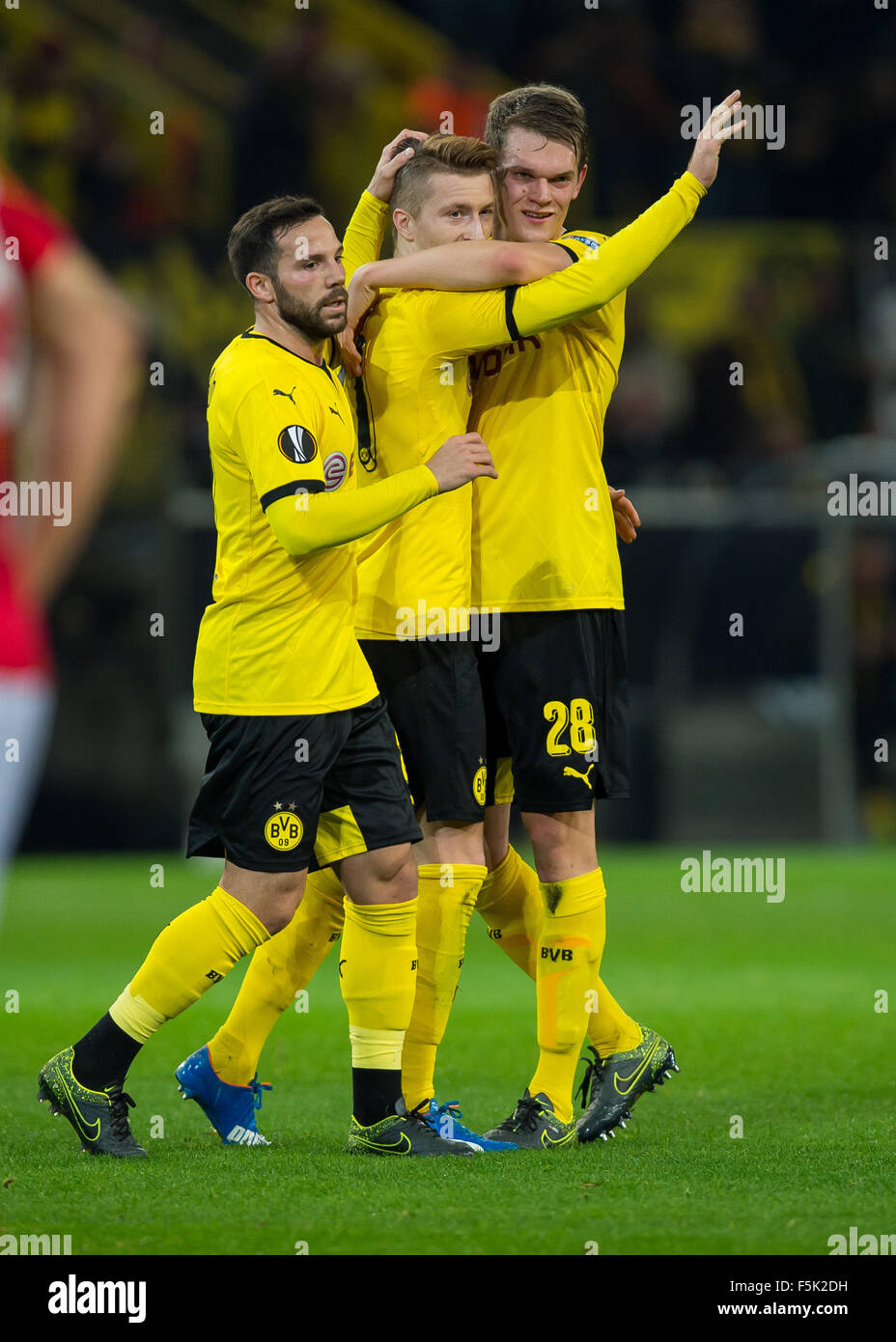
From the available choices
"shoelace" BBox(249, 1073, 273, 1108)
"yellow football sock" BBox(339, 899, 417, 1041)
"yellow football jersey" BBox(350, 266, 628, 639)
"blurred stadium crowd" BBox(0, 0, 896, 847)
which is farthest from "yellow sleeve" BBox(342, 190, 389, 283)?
"blurred stadium crowd" BBox(0, 0, 896, 847)

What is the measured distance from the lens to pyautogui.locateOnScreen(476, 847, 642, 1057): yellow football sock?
4.74 meters

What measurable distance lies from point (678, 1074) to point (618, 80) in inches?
423

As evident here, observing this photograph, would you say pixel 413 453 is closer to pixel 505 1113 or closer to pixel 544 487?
pixel 544 487

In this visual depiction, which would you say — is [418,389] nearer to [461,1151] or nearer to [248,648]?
[248,648]

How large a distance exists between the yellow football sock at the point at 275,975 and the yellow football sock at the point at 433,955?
26 cm

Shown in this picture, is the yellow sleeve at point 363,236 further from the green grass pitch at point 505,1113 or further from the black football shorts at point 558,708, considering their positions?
the green grass pitch at point 505,1113

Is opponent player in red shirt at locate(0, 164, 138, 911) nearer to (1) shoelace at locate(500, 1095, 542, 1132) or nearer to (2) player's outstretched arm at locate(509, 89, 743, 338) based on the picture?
(2) player's outstretched arm at locate(509, 89, 743, 338)

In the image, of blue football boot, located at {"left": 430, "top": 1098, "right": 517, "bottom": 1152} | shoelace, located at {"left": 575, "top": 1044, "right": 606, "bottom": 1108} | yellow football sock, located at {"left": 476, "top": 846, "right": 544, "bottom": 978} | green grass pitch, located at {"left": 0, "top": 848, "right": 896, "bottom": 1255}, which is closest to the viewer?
green grass pitch, located at {"left": 0, "top": 848, "right": 896, "bottom": 1255}

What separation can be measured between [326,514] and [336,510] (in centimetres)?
2

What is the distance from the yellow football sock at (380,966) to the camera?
4.21 meters

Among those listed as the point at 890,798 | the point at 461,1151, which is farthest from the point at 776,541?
the point at 461,1151

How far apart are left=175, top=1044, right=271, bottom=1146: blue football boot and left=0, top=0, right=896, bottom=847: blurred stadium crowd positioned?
22.4 ft

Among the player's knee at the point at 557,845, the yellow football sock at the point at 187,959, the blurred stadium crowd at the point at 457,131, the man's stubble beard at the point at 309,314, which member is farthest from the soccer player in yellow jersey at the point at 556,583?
the blurred stadium crowd at the point at 457,131

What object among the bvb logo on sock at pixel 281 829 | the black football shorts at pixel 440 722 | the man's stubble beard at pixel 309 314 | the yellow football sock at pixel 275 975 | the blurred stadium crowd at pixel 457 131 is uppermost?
the blurred stadium crowd at pixel 457 131
